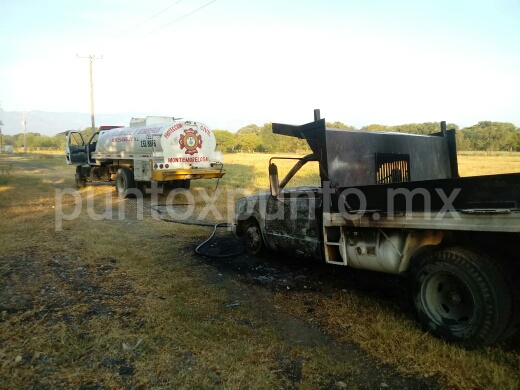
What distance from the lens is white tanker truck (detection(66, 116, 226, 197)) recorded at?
12.8m

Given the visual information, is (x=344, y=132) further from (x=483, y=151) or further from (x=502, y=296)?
(x=483, y=151)

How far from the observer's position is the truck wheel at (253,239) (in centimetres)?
639

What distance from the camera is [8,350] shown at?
11.6 feet

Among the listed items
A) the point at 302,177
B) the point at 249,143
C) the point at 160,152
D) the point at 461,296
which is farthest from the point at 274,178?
the point at 249,143

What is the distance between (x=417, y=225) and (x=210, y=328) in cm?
215

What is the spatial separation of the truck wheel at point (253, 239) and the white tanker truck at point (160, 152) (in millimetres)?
6874

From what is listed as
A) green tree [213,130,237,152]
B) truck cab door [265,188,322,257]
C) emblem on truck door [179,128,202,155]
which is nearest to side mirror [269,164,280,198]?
truck cab door [265,188,322,257]

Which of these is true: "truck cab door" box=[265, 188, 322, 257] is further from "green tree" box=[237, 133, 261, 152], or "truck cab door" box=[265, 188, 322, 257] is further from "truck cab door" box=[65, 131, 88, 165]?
"green tree" box=[237, 133, 261, 152]

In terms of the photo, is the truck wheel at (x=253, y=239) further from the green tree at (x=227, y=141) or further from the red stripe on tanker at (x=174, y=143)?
the green tree at (x=227, y=141)

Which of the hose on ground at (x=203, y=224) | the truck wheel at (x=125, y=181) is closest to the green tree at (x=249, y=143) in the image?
the truck wheel at (x=125, y=181)

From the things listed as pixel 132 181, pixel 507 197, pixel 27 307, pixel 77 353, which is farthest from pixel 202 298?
pixel 132 181

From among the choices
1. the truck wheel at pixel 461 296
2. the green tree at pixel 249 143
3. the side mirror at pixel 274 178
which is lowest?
the truck wheel at pixel 461 296

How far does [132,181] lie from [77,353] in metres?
11.5

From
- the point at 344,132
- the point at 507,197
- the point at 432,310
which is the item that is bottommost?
the point at 432,310
